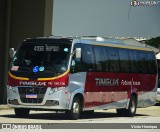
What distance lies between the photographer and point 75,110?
21.6 metres

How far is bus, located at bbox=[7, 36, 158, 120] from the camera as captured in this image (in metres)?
21.0

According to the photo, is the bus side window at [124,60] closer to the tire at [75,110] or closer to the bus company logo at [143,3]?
the tire at [75,110]

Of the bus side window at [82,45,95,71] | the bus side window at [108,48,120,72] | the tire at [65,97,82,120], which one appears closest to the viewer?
the tire at [65,97,82,120]

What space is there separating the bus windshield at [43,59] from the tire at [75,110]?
1.24 metres

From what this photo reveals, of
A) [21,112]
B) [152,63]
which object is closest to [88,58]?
[21,112]

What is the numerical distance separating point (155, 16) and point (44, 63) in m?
50.7

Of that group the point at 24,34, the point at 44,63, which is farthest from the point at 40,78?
the point at 24,34

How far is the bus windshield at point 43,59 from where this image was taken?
69.4 ft

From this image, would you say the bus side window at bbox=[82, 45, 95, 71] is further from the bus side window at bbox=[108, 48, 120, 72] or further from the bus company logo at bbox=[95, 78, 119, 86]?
the bus side window at bbox=[108, 48, 120, 72]

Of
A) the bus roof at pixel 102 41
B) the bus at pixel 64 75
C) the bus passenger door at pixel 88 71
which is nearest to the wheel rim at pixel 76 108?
the bus at pixel 64 75

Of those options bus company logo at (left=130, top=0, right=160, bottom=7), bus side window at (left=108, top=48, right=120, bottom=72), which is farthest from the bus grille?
bus company logo at (left=130, top=0, right=160, bottom=7)

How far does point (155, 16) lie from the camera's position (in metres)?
70.9

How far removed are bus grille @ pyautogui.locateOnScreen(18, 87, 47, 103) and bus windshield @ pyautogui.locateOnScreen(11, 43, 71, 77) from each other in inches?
19.3

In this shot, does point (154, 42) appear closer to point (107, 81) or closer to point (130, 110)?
point (130, 110)
